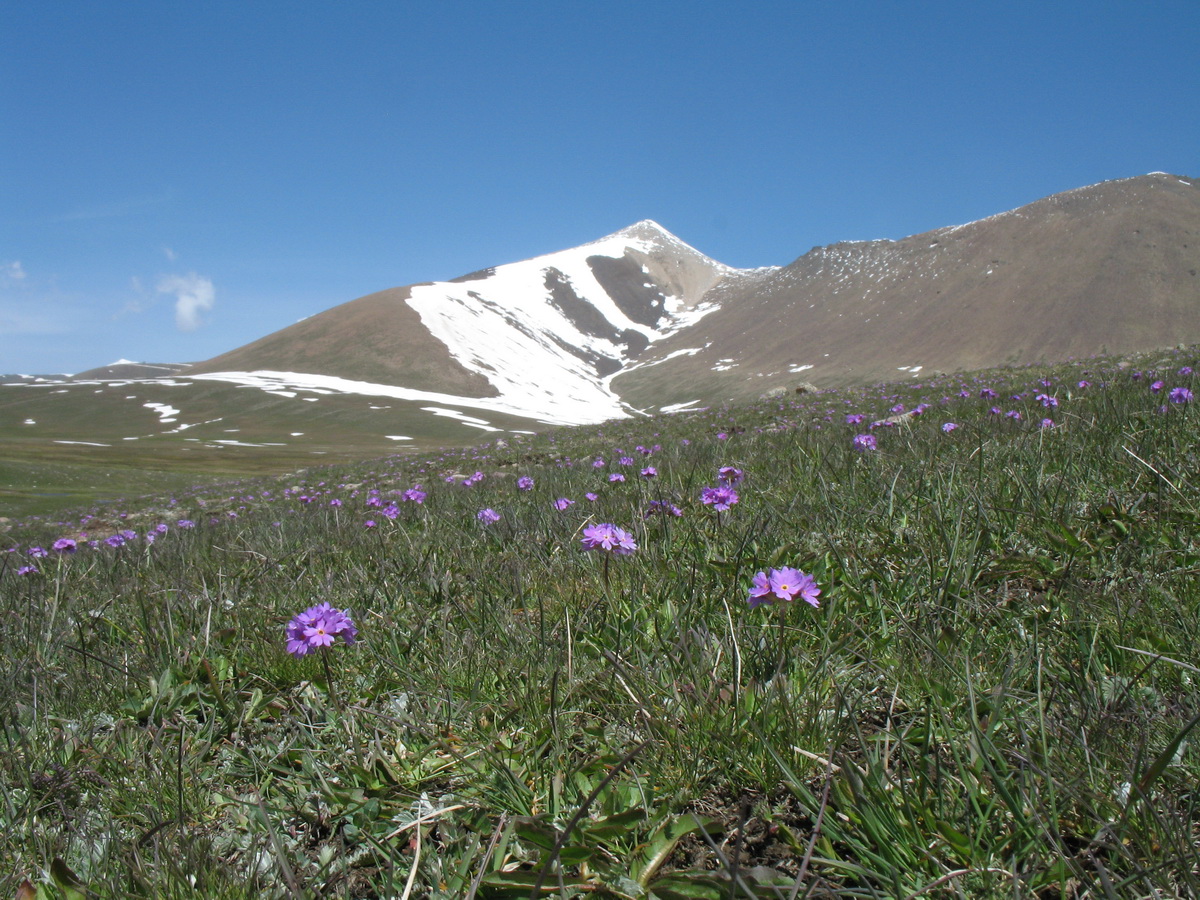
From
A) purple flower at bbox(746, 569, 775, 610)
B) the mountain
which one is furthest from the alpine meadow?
the mountain

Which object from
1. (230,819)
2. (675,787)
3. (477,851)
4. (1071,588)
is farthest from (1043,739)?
(230,819)

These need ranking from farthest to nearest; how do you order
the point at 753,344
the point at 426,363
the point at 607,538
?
1. the point at 753,344
2. the point at 426,363
3. the point at 607,538

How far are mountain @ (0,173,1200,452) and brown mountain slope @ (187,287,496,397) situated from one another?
589 millimetres

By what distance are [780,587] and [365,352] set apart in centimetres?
17282

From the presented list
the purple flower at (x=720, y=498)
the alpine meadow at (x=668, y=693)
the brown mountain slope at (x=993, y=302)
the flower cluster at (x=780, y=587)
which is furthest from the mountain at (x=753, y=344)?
the flower cluster at (x=780, y=587)

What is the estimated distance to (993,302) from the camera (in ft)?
452

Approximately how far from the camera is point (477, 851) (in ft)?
5.29

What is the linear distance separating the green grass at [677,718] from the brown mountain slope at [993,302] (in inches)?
5400

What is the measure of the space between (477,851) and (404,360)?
165545 mm

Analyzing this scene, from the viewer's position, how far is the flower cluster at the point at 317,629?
221 centimetres

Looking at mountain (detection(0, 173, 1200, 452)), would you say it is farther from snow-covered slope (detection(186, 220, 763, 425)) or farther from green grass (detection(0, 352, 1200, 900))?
green grass (detection(0, 352, 1200, 900))

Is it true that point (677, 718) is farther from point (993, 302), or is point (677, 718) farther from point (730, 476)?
point (993, 302)

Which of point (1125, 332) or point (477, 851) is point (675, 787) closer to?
point (477, 851)

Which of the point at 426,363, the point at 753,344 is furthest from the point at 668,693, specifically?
the point at 753,344
